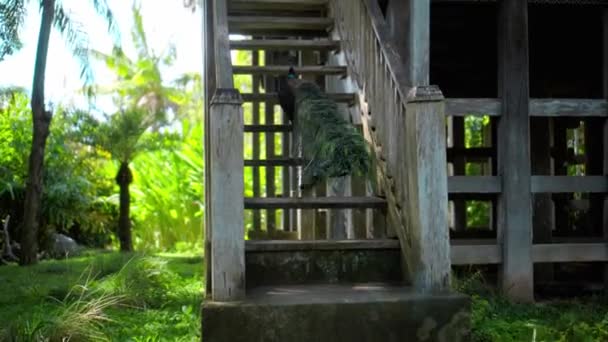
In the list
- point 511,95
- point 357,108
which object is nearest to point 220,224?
point 357,108

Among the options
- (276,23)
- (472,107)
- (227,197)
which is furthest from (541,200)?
(227,197)

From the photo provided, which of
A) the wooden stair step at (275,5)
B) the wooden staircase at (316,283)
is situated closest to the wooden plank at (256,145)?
the wooden stair step at (275,5)

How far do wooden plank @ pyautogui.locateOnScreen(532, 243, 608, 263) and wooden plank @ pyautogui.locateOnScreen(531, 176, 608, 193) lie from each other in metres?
0.53

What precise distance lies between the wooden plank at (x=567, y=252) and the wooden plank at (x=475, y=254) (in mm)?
358

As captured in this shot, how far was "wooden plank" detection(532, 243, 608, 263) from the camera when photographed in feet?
21.1

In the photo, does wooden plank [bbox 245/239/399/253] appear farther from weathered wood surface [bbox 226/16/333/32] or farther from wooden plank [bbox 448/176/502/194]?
weathered wood surface [bbox 226/16/333/32]

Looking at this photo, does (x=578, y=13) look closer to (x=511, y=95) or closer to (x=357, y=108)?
(x=511, y=95)

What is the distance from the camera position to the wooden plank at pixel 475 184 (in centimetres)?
635

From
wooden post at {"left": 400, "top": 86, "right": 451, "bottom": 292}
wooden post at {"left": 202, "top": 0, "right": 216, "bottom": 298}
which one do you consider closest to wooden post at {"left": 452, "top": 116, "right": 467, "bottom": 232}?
wooden post at {"left": 202, "top": 0, "right": 216, "bottom": 298}

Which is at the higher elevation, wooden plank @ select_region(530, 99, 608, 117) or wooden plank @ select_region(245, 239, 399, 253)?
wooden plank @ select_region(530, 99, 608, 117)

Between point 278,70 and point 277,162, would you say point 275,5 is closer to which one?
point 278,70

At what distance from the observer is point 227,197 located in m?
4.02

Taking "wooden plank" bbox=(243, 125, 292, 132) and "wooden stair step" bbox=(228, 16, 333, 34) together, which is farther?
"wooden stair step" bbox=(228, 16, 333, 34)

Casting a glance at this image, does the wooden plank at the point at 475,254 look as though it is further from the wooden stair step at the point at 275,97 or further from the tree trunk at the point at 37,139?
the tree trunk at the point at 37,139
